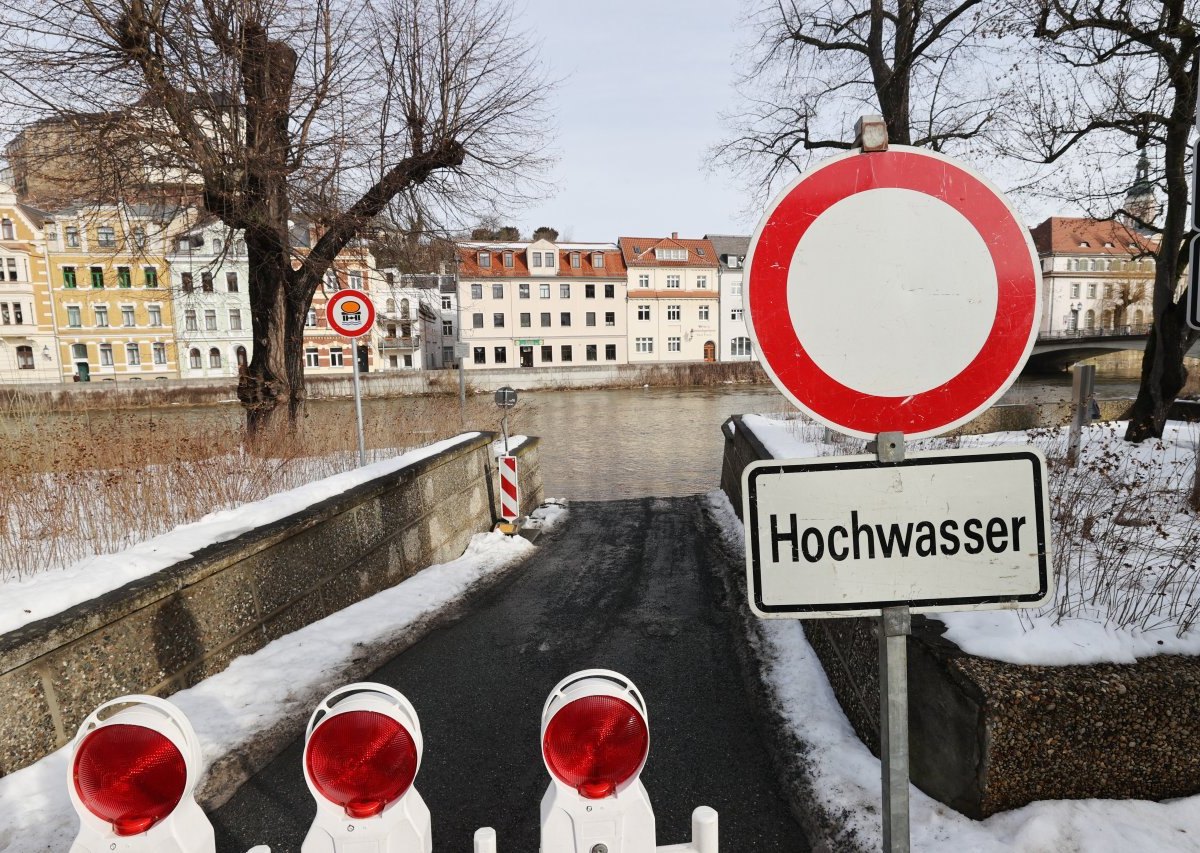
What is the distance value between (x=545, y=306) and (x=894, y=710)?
59.1 m

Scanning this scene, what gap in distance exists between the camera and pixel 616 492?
502 inches

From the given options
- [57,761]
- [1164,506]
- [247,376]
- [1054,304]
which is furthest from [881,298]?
[1054,304]

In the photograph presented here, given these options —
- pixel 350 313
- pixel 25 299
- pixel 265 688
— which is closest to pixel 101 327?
pixel 25 299

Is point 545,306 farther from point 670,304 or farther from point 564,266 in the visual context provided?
point 670,304

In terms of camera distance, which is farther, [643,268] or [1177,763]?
[643,268]

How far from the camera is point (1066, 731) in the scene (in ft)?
7.93

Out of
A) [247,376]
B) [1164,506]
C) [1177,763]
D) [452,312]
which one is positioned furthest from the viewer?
[452,312]

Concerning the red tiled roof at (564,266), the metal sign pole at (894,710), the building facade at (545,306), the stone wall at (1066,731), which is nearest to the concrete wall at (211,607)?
the metal sign pole at (894,710)

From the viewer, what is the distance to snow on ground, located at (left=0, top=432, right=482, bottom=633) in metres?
3.15

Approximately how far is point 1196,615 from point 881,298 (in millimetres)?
2701

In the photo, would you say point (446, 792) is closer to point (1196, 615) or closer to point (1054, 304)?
point (1196, 615)

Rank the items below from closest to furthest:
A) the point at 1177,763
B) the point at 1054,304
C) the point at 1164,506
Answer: the point at 1177,763 < the point at 1164,506 < the point at 1054,304

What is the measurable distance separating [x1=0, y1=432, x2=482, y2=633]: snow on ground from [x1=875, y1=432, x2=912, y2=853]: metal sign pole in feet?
11.9

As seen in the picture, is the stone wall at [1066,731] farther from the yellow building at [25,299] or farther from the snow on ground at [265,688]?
the yellow building at [25,299]
